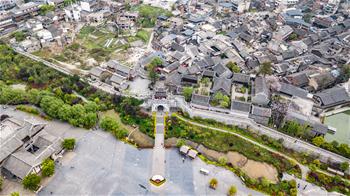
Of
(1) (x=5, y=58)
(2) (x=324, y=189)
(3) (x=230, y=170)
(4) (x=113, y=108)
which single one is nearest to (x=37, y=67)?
(1) (x=5, y=58)

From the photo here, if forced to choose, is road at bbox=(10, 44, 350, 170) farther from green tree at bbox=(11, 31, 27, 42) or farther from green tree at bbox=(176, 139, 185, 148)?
green tree at bbox=(11, 31, 27, 42)

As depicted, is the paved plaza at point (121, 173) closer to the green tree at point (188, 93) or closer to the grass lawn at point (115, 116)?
the grass lawn at point (115, 116)

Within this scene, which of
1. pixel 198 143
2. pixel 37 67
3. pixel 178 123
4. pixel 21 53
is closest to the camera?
pixel 198 143

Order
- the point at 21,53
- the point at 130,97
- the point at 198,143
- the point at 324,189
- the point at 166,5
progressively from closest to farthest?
the point at 324,189 < the point at 198,143 < the point at 130,97 < the point at 21,53 < the point at 166,5

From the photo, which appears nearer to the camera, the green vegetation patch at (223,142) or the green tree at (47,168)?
the green tree at (47,168)

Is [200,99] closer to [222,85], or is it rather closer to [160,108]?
[222,85]

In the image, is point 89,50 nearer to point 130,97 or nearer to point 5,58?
point 5,58

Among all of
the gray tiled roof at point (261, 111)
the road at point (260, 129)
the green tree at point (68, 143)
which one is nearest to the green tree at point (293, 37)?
the gray tiled roof at point (261, 111)

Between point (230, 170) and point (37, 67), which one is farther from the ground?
point (37, 67)
